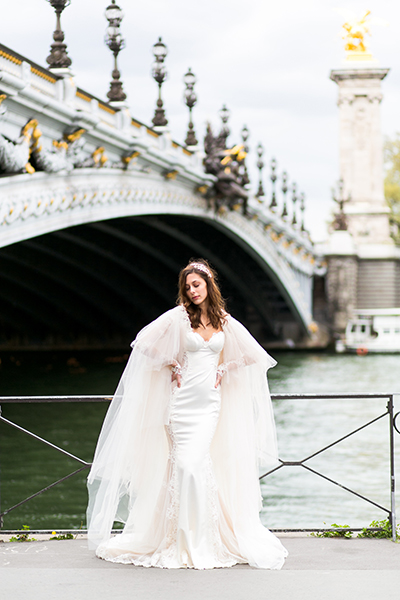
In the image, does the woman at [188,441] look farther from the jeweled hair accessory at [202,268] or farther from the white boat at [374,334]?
the white boat at [374,334]

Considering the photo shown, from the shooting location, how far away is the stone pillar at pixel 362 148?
192 ft

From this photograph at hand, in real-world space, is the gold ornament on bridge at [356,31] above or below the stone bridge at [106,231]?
above

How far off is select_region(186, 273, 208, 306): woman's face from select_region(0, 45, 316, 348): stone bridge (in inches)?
318

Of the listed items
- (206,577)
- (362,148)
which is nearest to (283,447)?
(206,577)

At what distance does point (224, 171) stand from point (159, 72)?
836 centimetres

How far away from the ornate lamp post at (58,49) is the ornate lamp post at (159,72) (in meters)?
4.07

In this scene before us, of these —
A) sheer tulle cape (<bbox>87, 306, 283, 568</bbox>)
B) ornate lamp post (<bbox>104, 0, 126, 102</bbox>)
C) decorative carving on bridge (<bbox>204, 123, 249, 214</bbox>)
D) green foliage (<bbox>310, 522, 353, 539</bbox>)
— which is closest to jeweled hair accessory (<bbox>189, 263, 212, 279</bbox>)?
sheer tulle cape (<bbox>87, 306, 283, 568</bbox>)

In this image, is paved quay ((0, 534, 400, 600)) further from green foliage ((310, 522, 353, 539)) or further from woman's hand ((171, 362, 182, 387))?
woman's hand ((171, 362, 182, 387))

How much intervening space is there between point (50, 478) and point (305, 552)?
942 centimetres

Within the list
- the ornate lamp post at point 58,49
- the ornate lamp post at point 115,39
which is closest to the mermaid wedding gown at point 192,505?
the ornate lamp post at point 58,49

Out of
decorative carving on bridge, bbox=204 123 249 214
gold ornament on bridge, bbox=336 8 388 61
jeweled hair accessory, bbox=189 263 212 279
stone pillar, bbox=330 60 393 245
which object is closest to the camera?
jeweled hair accessory, bbox=189 263 212 279

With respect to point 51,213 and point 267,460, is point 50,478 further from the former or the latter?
point 267,460

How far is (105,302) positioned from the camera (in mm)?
40688

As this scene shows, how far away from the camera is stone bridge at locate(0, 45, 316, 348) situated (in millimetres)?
14430
